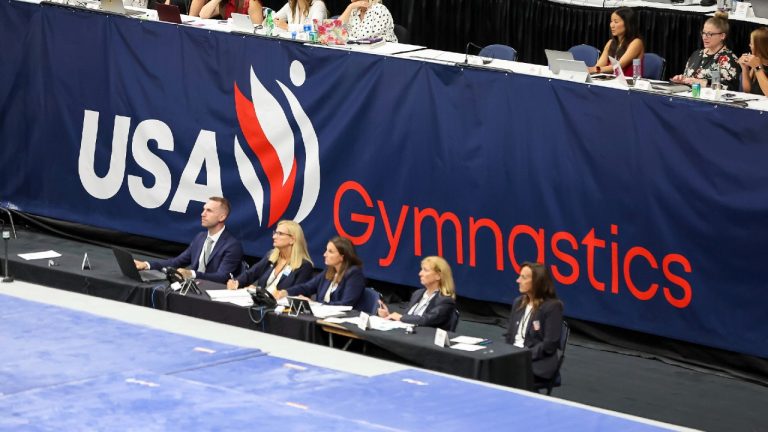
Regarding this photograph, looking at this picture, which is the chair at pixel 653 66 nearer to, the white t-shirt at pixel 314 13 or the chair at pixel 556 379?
the white t-shirt at pixel 314 13

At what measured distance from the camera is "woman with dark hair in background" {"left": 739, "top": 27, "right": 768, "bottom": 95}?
1099 centimetres

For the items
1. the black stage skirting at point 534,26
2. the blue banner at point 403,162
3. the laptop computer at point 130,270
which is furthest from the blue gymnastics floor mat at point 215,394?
the black stage skirting at point 534,26

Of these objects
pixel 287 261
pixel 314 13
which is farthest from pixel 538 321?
pixel 314 13

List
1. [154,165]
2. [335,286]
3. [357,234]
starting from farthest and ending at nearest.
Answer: [154,165]
[357,234]
[335,286]

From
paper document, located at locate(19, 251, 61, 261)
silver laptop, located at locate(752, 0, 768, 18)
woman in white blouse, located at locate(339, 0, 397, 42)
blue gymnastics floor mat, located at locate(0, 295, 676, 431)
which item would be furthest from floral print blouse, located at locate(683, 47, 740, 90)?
paper document, located at locate(19, 251, 61, 261)

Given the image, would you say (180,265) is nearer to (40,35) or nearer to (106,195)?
(106,195)

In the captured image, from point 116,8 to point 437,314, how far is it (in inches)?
193

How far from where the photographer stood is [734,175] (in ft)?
32.4

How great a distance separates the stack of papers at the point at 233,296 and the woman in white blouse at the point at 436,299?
95 cm

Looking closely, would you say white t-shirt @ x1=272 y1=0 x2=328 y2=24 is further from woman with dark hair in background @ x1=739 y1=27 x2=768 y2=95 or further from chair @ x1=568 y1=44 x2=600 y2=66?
woman with dark hair in background @ x1=739 y1=27 x2=768 y2=95

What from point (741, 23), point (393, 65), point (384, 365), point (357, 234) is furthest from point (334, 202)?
point (741, 23)

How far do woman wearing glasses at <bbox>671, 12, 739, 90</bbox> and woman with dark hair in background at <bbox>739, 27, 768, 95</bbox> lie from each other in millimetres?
165

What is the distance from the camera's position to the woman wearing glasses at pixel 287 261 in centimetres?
1009

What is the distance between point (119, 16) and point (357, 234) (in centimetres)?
295
